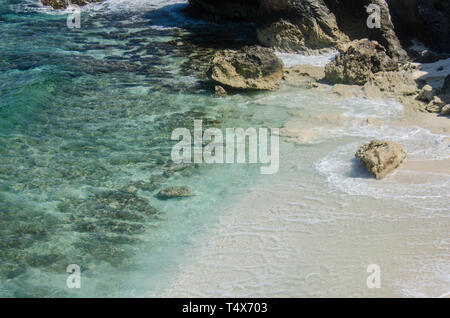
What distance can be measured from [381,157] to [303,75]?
472 centimetres

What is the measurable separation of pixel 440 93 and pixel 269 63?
3290 millimetres

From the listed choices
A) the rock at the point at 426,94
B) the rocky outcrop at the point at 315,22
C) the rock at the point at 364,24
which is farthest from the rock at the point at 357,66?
the rocky outcrop at the point at 315,22

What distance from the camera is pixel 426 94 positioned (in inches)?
365

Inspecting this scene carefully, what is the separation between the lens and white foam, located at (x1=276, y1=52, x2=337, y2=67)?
39.2ft

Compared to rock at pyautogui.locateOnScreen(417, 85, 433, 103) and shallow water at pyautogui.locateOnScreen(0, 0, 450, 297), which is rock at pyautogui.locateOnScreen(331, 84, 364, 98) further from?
rock at pyautogui.locateOnScreen(417, 85, 433, 103)

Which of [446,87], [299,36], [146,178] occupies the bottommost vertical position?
[146,178]

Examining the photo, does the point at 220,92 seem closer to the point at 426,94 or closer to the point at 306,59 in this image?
the point at 306,59

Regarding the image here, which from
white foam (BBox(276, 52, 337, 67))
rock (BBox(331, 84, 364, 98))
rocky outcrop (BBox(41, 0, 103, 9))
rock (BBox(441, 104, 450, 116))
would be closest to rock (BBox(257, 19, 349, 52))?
white foam (BBox(276, 52, 337, 67))

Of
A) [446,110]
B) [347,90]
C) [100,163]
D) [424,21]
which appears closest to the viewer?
[100,163]

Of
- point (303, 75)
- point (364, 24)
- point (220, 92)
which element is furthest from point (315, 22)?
Result: point (220, 92)

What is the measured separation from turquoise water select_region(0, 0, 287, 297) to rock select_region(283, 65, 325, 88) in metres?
1.30

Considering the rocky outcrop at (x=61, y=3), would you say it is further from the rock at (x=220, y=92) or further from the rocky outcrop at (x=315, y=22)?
the rock at (x=220, y=92)

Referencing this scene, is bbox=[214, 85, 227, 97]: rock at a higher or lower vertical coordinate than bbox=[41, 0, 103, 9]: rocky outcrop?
lower

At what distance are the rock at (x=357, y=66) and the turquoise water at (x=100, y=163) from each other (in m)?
1.95
